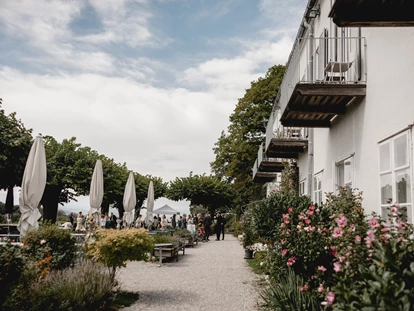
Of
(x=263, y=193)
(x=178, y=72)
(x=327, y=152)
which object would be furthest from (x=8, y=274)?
(x=263, y=193)

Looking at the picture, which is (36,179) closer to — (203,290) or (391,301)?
(203,290)

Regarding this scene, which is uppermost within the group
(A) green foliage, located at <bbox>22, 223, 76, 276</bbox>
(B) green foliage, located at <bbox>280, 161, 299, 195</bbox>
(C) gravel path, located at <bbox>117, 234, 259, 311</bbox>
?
(B) green foliage, located at <bbox>280, 161, 299, 195</bbox>

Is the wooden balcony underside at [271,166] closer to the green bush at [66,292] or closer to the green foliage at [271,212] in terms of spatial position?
the green foliage at [271,212]

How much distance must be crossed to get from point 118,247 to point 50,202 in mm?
22276

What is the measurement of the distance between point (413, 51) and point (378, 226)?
2.84 meters

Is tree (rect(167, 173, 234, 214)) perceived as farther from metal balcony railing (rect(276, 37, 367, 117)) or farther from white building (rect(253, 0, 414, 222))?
metal balcony railing (rect(276, 37, 367, 117))

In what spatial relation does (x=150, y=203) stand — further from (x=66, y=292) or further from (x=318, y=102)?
(x=66, y=292)

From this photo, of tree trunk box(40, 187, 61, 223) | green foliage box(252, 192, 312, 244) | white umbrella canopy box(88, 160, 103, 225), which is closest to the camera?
green foliage box(252, 192, 312, 244)

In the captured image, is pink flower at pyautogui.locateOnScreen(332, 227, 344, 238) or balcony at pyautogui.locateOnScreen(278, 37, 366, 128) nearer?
pink flower at pyautogui.locateOnScreen(332, 227, 344, 238)

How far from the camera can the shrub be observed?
8.42m

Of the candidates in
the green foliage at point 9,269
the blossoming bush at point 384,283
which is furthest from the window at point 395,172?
the green foliage at point 9,269

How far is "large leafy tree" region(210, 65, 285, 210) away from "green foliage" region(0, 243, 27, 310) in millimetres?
28333

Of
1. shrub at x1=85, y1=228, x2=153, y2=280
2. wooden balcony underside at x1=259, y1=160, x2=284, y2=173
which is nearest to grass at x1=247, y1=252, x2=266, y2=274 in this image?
shrub at x1=85, y1=228, x2=153, y2=280

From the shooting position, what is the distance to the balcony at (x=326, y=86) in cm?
855
